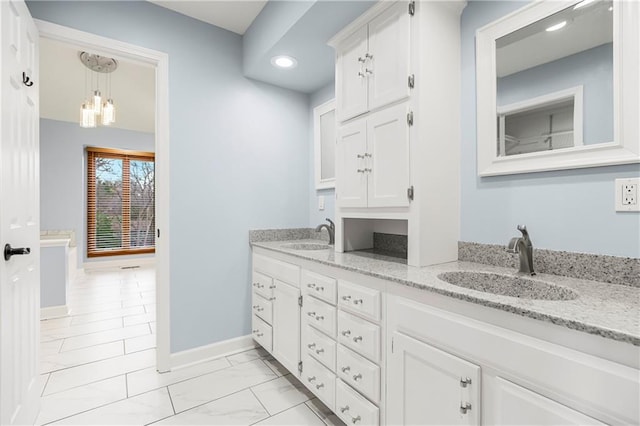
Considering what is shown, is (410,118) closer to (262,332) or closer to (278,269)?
(278,269)

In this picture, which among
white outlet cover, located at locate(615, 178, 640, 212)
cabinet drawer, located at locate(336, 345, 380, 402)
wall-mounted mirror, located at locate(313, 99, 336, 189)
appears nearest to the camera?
white outlet cover, located at locate(615, 178, 640, 212)

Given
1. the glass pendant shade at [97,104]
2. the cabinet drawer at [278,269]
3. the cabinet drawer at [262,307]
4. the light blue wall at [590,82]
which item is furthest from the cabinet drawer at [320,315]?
the glass pendant shade at [97,104]

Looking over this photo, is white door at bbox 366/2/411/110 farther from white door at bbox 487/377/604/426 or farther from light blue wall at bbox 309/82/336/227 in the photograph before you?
white door at bbox 487/377/604/426

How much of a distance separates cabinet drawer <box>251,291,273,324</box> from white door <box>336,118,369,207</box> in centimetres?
97

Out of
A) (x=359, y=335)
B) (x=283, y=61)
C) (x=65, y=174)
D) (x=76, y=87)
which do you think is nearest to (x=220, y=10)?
(x=283, y=61)

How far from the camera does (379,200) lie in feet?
5.78

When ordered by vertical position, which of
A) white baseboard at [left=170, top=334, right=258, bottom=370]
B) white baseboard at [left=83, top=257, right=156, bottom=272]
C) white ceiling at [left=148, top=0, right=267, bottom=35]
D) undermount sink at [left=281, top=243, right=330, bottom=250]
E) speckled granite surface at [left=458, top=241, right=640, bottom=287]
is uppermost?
white ceiling at [left=148, top=0, right=267, bottom=35]

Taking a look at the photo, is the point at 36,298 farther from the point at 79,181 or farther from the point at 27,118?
the point at 79,181

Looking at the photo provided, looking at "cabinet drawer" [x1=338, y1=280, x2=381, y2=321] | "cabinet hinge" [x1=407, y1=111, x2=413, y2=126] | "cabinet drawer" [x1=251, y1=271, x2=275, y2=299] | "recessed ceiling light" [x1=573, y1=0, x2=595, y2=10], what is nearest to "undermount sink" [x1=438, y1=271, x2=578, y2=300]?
"cabinet drawer" [x1=338, y1=280, x2=381, y2=321]

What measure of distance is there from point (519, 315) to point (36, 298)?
7.89ft

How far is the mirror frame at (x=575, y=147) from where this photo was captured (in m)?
1.14

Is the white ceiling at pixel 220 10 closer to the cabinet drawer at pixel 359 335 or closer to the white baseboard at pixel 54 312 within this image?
the cabinet drawer at pixel 359 335

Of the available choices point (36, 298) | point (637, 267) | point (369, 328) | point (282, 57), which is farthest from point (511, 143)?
point (36, 298)

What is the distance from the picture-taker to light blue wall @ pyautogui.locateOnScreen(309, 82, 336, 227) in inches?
107
